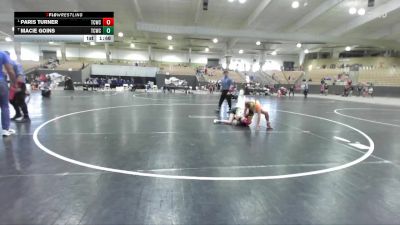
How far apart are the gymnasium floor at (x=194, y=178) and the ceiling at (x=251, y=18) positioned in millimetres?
20958

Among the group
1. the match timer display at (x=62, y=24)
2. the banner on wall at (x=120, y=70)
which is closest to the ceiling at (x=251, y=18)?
the banner on wall at (x=120, y=70)

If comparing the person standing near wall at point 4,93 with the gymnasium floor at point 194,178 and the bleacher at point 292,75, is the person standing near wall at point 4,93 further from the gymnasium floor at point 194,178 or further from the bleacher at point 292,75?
the bleacher at point 292,75

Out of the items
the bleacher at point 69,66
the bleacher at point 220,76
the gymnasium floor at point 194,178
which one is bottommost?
the gymnasium floor at point 194,178

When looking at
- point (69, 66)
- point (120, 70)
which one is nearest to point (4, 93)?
point (120, 70)

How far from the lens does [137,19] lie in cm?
2947

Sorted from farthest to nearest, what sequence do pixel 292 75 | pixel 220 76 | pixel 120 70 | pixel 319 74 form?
pixel 292 75 < pixel 319 74 < pixel 220 76 < pixel 120 70

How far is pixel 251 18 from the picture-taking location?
27953 millimetres

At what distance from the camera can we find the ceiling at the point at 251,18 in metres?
24.5

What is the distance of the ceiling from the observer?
24.5 metres

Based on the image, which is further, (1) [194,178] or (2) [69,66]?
(2) [69,66]

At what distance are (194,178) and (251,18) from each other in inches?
1069

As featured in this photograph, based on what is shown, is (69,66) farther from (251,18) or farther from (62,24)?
(62,24)

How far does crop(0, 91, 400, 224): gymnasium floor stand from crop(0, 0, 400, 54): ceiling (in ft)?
68.8

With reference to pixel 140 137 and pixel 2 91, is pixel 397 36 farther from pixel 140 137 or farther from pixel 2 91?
pixel 2 91
